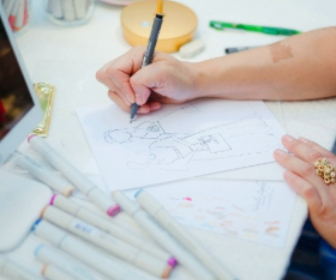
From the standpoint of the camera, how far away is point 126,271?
475 mm

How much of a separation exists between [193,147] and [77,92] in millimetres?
246

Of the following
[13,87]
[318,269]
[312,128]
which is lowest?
[318,269]

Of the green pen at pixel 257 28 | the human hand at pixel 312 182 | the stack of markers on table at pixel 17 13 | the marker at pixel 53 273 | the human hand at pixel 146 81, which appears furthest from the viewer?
the green pen at pixel 257 28

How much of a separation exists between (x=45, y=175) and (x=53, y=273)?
0.50 feet

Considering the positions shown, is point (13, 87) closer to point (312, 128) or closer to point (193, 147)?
point (193, 147)

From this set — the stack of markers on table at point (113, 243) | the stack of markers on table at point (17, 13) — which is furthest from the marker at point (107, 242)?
the stack of markers on table at point (17, 13)

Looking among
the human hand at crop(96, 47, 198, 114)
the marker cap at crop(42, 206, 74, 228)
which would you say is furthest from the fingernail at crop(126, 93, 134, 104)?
the marker cap at crop(42, 206, 74, 228)

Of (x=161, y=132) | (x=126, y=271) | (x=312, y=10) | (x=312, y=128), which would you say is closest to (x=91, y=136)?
(x=161, y=132)

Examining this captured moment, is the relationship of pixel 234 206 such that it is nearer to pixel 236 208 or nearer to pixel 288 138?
pixel 236 208

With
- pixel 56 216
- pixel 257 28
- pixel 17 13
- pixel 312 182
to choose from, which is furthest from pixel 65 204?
pixel 257 28

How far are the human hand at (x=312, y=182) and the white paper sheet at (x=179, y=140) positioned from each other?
31 mm

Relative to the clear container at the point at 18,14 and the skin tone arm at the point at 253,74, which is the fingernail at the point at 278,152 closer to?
the skin tone arm at the point at 253,74

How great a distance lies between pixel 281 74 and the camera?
74 cm

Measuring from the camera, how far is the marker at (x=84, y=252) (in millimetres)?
474
